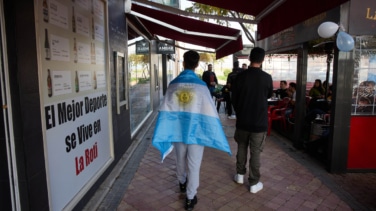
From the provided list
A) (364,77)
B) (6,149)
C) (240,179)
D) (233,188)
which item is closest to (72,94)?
(6,149)

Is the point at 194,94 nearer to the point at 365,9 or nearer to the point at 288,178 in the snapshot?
the point at 288,178

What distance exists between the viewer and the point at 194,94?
307 cm

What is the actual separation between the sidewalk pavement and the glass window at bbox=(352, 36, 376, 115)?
3.53 feet

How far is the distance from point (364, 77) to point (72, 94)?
4189 millimetres

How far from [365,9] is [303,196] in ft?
9.16

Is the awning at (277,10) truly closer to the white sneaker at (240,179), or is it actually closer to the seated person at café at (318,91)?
the white sneaker at (240,179)

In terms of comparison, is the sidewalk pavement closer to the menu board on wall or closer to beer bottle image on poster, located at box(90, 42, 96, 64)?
the menu board on wall

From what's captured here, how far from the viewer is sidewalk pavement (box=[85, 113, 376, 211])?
343 cm

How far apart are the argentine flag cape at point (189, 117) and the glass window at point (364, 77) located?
2572mm

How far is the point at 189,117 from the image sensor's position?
10.1 feet

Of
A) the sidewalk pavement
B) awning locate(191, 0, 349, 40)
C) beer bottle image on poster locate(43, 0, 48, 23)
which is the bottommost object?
the sidewalk pavement

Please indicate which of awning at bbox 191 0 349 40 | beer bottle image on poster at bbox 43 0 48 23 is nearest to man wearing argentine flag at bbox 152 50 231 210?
awning at bbox 191 0 349 40

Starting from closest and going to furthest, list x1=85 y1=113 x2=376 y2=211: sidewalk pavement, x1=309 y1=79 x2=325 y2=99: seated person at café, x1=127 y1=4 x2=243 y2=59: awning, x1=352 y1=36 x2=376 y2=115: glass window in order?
x1=85 y1=113 x2=376 y2=211: sidewalk pavement < x1=352 y1=36 x2=376 y2=115: glass window < x1=127 y1=4 x2=243 y2=59: awning < x1=309 y1=79 x2=325 y2=99: seated person at café

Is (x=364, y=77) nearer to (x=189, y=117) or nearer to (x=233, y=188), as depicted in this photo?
(x=233, y=188)
